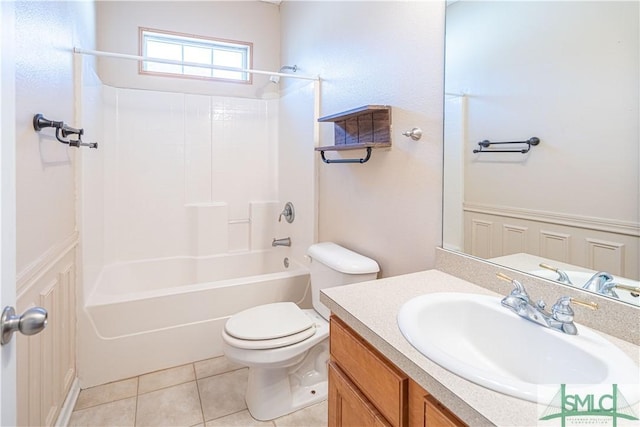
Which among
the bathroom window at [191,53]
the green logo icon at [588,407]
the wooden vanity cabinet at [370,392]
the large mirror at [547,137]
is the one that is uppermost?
the bathroom window at [191,53]

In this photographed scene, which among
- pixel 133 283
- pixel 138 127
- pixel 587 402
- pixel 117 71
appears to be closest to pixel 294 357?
pixel 587 402

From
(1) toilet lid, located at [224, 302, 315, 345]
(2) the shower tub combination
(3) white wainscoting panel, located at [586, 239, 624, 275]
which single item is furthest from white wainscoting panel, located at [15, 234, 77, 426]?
(3) white wainscoting panel, located at [586, 239, 624, 275]

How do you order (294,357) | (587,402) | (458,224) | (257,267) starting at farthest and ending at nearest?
(257,267) < (294,357) < (458,224) < (587,402)

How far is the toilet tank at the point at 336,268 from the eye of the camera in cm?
167

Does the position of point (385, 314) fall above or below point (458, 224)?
below

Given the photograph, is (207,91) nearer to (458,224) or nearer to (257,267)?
(257,267)

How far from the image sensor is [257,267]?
3.13 metres

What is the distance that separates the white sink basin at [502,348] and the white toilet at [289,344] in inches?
26.1

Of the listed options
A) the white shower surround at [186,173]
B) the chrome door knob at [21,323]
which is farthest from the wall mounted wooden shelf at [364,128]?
the chrome door knob at [21,323]

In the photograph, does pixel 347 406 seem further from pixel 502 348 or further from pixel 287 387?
pixel 287 387

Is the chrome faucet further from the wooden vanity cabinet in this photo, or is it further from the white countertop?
the wooden vanity cabinet

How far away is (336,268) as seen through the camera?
1.70 m

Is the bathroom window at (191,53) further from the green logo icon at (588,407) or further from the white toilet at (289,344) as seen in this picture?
the green logo icon at (588,407)

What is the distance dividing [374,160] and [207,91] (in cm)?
186
